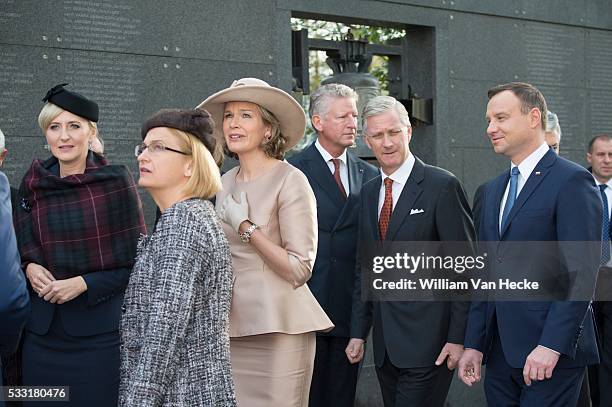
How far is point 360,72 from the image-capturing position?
23.4 feet

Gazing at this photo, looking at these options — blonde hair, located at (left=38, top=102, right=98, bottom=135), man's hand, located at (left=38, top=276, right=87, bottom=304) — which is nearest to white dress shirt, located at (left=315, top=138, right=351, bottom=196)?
blonde hair, located at (left=38, top=102, right=98, bottom=135)

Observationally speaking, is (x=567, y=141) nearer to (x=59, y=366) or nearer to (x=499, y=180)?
(x=499, y=180)

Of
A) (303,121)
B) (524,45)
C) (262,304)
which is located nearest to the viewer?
(262,304)

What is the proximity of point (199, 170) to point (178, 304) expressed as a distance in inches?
21.6

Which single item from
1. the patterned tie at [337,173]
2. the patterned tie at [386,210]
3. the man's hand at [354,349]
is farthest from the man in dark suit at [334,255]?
the patterned tie at [386,210]

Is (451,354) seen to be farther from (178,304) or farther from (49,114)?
(49,114)

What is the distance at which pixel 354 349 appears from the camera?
513 centimetres

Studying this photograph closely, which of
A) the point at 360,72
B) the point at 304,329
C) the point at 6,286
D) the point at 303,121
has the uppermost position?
the point at 360,72

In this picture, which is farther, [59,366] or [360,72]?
[360,72]

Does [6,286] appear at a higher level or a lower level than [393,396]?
higher

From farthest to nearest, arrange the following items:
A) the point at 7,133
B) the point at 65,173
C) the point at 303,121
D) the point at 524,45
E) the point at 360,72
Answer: the point at 524,45
the point at 360,72
the point at 7,133
the point at 65,173
the point at 303,121

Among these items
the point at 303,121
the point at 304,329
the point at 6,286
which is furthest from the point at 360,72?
the point at 6,286

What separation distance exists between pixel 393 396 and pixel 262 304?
1190 mm

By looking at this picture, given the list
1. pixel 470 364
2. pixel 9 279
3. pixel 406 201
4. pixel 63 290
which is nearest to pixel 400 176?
pixel 406 201
